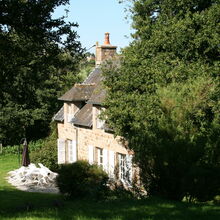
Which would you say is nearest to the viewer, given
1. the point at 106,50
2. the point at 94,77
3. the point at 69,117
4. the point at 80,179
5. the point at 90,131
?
the point at 80,179

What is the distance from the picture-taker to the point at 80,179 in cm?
1822

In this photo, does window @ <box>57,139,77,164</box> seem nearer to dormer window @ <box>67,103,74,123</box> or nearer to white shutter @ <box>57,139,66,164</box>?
white shutter @ <box>57,139,66,164</box>

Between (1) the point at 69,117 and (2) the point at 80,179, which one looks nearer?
(2) the point at 80,179

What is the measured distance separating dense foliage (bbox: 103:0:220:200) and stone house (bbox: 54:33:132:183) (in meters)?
3.29

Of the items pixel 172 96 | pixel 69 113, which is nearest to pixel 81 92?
pixel 69 113

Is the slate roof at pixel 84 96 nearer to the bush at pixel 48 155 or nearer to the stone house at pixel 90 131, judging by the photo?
the stone house at pixel 90 131

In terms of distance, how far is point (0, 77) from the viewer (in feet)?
45.1

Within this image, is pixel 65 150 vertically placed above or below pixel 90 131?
below

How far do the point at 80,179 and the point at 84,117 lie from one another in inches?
445

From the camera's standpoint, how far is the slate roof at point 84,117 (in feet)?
93.0

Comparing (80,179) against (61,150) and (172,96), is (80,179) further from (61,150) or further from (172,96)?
(61,150)

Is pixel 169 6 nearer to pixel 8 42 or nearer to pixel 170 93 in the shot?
pixel 170 93

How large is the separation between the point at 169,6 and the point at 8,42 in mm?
10376

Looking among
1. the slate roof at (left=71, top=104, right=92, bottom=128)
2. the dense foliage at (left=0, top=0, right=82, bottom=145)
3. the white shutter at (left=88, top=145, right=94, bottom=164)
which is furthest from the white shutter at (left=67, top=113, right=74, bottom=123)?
the dense foliage at (left=0, top=0, right=82, bottom=145)
